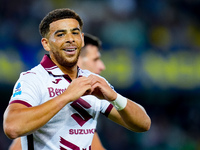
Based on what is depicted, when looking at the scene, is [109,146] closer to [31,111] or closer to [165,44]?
[165,44]

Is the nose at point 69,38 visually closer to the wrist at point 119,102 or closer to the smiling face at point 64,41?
the smiling face at point 64,41

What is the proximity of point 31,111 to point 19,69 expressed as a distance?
23.7 feet

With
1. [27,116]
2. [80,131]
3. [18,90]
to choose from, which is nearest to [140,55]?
[80,131]

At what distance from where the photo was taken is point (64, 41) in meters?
3.12

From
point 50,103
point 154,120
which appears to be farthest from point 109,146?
point 50,103

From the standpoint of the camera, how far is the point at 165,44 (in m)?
11.0

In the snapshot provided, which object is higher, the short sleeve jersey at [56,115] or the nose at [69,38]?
the nose at [69,38]

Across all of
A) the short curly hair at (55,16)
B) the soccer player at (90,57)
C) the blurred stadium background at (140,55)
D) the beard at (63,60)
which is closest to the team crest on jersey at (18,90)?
the beard at (63,60)

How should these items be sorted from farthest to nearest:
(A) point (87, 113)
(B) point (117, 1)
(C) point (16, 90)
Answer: (B) point (117, 1), (A) point (87, 113), (C) point (16, 90)

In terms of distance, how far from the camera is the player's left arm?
2898 millimetres

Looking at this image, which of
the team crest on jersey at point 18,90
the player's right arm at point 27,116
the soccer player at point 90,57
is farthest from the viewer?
the soccer player at point 90,57

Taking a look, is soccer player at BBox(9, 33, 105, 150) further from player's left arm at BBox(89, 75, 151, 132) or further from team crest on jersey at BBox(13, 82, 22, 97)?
team crest on jersey at BBox(13, 82, 22, 97)

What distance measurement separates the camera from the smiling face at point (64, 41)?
10.3 feet

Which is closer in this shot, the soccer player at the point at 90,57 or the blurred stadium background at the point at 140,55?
the soccer player at the point at 90,57
